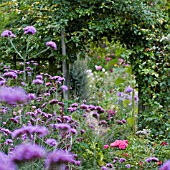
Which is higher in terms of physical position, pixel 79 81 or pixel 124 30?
pixel 124 30

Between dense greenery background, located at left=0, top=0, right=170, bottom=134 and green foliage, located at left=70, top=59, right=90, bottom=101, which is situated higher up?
dense greenery background, located at left=0, top=0, right=170, bottom=134

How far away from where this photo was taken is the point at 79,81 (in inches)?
232

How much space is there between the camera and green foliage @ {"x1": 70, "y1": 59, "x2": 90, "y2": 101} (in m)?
5.82

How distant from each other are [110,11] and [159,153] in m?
2.03

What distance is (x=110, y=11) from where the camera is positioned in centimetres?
434

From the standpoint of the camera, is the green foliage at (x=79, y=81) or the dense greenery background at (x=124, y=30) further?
the green foliage at (x=79, y=81)

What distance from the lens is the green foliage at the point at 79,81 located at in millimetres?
5824

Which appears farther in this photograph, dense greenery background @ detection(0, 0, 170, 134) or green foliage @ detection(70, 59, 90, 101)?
green foliage @ detection(70, 59, 90, 101)

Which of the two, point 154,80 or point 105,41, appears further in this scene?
point 105,41

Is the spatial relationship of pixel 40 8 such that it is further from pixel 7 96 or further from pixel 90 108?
pixel 7 96

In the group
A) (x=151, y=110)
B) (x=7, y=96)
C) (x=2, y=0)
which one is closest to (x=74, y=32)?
(x=151, y=110)

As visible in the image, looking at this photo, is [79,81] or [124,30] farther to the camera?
[79,81]

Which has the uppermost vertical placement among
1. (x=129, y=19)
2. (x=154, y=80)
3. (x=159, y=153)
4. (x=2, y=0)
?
(x=2, y=0)

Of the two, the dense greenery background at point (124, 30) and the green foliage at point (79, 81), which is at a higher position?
the dense greenery background at point (124, 30)
